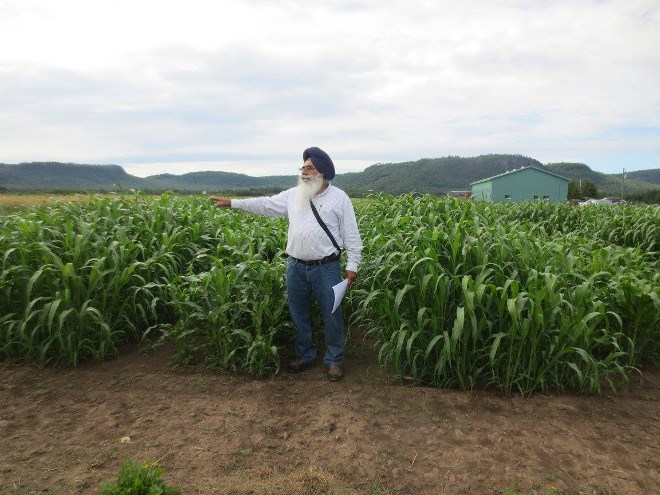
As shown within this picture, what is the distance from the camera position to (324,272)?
307cm

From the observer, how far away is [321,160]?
120 inches

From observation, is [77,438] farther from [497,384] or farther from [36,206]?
[36,206]

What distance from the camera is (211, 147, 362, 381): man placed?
304 centimetres

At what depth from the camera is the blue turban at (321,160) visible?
3039 mm

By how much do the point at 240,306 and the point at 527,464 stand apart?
77.4 inches

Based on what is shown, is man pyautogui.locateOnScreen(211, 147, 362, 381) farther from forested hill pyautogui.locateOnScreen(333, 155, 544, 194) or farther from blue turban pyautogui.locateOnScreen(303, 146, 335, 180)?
forested hill pyautogui.locateOnScreen(333, 155, 544, 194)

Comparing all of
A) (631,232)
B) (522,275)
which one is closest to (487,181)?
(631,232)

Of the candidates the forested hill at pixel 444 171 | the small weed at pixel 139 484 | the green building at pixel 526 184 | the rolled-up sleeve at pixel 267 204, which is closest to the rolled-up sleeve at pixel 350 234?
the rolled-up sleeve at pixel 267 204

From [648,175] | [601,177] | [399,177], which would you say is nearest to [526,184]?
[399,177]

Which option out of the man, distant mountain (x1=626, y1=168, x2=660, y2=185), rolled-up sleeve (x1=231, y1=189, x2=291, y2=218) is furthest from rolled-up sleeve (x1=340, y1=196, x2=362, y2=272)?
distant mountain (x1=626, y1=168, x2=660, y2=185)

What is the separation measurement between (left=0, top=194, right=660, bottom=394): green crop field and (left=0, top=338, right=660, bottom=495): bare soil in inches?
7.9

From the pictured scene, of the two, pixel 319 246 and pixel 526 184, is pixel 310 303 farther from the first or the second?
pixel 526 184

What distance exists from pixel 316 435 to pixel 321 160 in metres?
1.68

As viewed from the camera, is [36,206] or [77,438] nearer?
[77,438]
